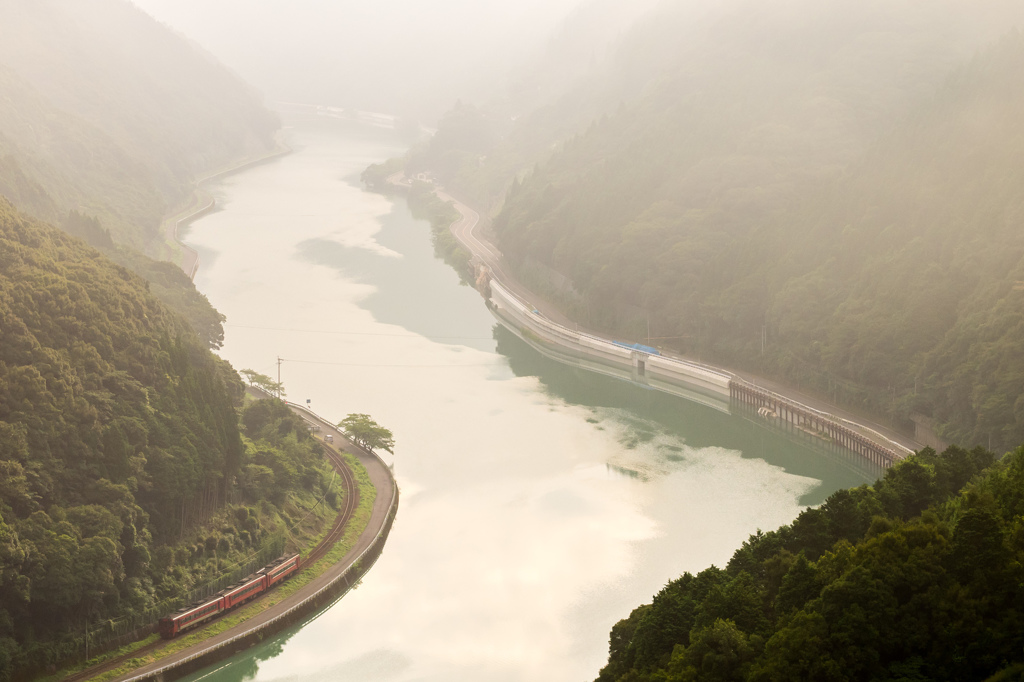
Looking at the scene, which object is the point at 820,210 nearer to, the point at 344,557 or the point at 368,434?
the point at 368,434

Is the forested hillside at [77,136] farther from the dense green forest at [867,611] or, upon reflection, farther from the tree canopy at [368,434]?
the dense green forest at [867,611]

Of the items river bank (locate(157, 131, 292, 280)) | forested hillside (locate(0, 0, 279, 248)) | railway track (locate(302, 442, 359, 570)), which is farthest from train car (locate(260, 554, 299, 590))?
river bank (locate(157, 131, 292, 280))

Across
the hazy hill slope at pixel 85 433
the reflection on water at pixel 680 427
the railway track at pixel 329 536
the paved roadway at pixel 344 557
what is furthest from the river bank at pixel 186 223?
the hazy hill slope at pixel 85 433

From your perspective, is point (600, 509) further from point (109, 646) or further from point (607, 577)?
point (109, 646)

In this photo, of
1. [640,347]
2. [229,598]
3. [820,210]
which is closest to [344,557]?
[229,598]

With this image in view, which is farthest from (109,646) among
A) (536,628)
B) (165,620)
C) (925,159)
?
(925,159)

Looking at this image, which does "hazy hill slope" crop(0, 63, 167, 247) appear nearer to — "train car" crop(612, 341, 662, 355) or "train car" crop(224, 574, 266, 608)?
"train car" crop(612, 341, 662, 355)
